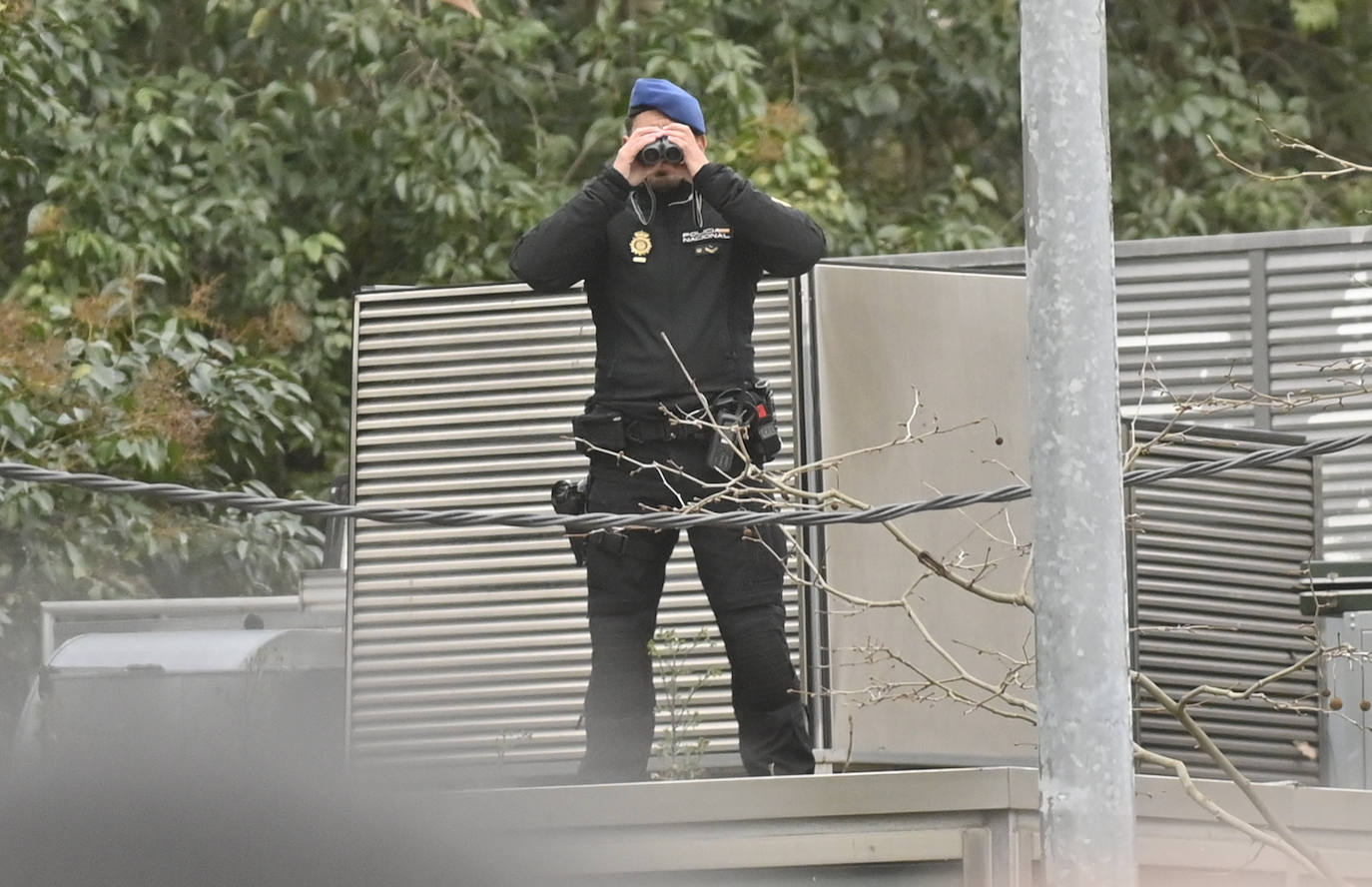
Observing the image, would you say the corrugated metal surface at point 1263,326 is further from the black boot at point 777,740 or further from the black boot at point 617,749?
the black boot at point 617,749

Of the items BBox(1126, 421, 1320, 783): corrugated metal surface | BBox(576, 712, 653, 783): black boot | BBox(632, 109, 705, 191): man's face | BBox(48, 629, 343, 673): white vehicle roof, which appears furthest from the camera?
BBox(48, 629, 343, 673): white vehicle roof

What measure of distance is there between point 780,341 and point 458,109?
486 cm

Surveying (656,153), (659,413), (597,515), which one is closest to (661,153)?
(656,153)

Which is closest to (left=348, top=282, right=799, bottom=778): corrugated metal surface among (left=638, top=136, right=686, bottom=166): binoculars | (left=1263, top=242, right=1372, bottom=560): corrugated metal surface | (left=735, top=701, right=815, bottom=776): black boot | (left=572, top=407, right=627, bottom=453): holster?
(left=735, top=701, right=815, bottom=776): black boot

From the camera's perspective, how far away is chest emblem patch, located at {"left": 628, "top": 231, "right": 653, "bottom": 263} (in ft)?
18.4

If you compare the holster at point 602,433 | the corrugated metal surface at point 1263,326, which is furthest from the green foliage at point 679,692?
the corrugated metal surface at point 1263,326

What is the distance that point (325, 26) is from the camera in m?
10.5

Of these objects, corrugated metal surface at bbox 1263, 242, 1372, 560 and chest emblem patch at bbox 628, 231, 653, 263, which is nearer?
chest emblem patch at bbox 628, 231, 653, 263

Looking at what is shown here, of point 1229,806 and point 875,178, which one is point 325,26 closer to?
point 875,178

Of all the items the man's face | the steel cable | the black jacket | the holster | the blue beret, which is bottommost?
the steel cable

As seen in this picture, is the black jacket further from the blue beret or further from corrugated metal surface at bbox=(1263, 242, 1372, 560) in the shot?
corrugated metal surface at bbox=(1263, 242, 1372, 560)

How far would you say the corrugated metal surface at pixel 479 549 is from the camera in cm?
615

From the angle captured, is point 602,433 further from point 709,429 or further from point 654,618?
point 654,618

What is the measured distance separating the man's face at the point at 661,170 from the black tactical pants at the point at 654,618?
65cm
